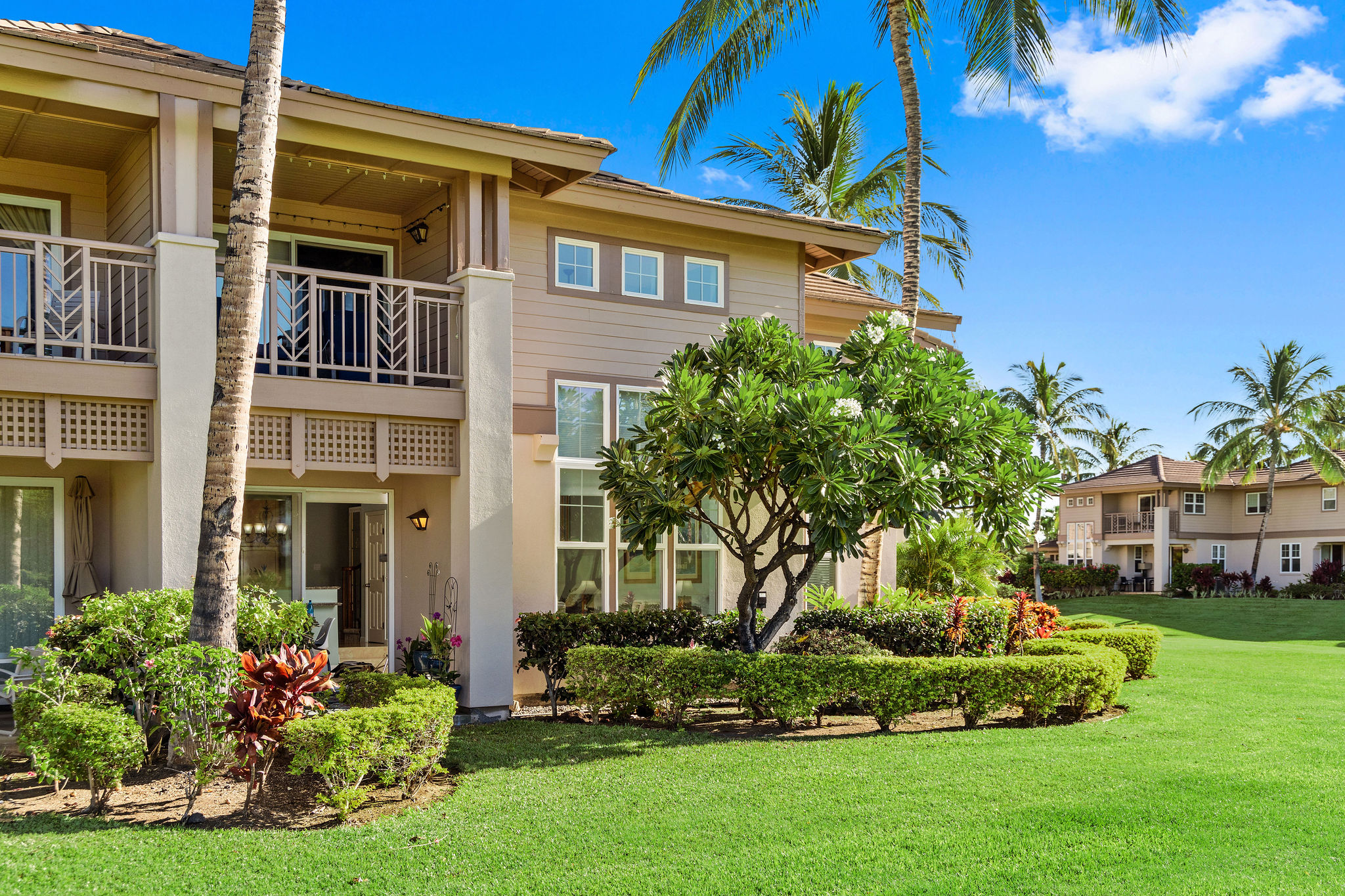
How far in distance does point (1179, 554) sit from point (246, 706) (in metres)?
48.4

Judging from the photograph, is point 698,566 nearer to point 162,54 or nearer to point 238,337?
point 238,337

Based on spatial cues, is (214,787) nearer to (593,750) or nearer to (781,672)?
(593,750)

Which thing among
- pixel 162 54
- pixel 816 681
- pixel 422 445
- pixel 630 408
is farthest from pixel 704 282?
pixel 162 54

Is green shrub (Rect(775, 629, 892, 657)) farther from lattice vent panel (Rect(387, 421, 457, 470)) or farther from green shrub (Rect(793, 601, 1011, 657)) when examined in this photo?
lattice vent panel (Rect(387, 421, 457, 470))

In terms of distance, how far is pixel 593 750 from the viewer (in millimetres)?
8930

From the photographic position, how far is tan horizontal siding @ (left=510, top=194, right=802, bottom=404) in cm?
1227

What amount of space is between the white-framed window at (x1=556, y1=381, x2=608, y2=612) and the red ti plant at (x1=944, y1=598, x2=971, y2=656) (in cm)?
446

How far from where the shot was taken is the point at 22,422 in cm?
866

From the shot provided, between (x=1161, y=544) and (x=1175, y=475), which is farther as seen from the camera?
(x=1175, y=475)

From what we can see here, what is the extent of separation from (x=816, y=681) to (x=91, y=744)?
612 cm

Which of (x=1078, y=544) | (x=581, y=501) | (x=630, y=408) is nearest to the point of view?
(x=581, y=501)

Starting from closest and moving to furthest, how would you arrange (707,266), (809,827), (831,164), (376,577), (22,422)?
(809,827), (22,422), (376,577), (707,266), (831,164)

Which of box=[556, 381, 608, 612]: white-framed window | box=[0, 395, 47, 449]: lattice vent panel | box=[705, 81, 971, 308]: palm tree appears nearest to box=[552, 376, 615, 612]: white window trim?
box=[556, 381, 608, 612]: white-framed window

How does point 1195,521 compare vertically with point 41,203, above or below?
below
